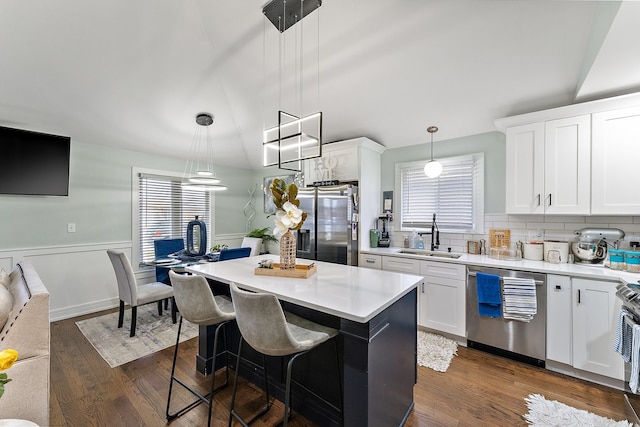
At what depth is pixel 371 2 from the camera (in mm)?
2389

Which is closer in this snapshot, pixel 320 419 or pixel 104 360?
pixel 320 419

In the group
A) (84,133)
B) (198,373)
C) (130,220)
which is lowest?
(198,373)

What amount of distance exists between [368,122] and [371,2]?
149 cm

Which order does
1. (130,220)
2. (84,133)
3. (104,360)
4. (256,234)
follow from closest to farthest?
(104,360) → (84,133) → (130,220) → (256,234)

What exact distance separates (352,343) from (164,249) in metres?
3.79

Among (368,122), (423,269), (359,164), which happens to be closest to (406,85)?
(368,122)

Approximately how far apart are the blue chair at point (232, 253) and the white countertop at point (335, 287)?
3.00 feet

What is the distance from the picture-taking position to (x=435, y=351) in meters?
2.83

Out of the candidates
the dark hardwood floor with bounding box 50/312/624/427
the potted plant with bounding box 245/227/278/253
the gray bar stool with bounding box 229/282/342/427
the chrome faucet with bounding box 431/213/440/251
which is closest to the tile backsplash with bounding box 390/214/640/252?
the chrome faucet with bounding box 431/213/440/251

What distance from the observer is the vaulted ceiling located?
2279mm

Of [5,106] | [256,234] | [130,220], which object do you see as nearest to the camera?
[5,106]

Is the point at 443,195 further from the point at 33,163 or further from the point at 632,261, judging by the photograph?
the point at 33,163

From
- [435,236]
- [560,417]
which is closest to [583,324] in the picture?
[560,417]

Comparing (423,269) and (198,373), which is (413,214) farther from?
(198,373)
